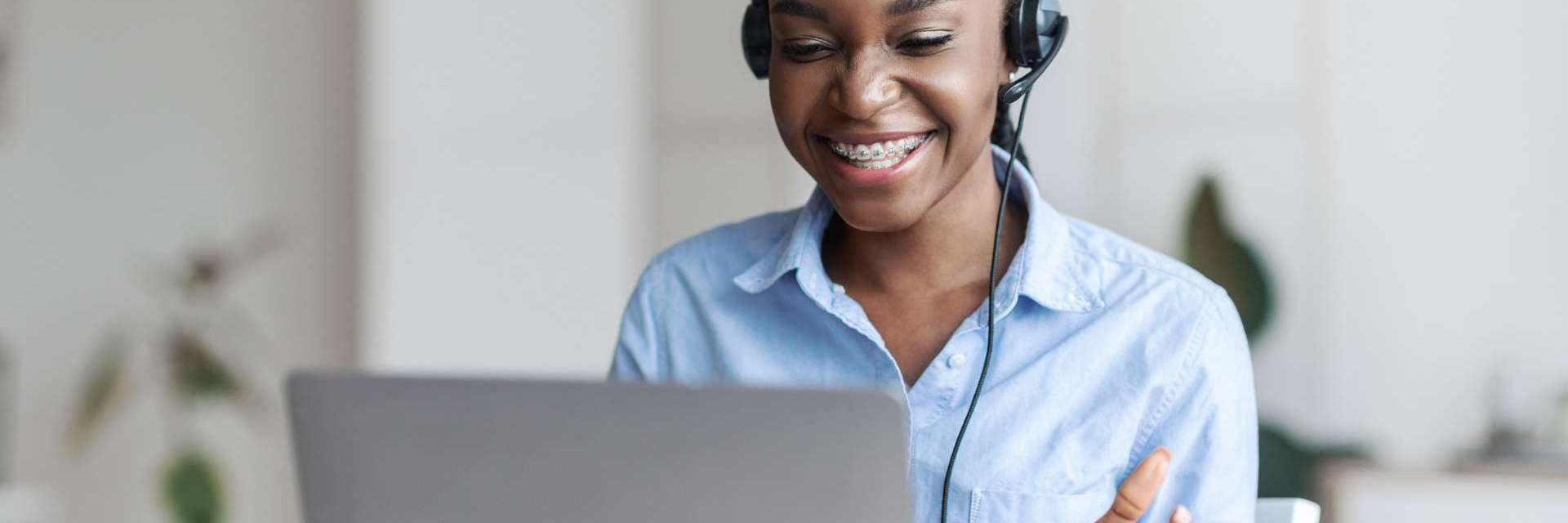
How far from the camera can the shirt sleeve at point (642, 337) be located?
1.19 m

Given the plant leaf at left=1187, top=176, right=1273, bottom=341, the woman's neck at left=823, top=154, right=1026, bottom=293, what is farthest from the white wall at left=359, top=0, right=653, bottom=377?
the woman's neck at left=823, top=154, right=1026, bottom=293

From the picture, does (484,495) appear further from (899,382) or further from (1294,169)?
(1294,169)

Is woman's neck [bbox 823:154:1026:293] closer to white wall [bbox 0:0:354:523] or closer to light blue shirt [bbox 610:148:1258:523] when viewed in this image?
light blue shirt [bbox 610:148:1258:523]

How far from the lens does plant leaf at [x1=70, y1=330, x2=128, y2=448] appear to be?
10.0 ft

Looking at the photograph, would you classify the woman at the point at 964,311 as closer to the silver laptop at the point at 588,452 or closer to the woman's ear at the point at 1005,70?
the woman's ear at the point at 1005,70

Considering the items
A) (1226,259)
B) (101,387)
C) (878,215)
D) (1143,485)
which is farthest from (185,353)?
(1143,485)

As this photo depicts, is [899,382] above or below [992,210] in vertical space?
below

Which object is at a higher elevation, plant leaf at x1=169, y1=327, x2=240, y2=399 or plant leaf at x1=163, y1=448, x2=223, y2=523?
plant leaf at x1=169, y1=327, x2=240, y2=399

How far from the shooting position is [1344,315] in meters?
2.49

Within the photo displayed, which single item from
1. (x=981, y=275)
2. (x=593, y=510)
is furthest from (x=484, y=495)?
(x=981, y=275)

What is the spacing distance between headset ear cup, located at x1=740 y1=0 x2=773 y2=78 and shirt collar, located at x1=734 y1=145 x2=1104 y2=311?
0.41ft

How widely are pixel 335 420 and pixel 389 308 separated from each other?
80.2 inches

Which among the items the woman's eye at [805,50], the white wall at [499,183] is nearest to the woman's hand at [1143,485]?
the woman's eye at [805,50]

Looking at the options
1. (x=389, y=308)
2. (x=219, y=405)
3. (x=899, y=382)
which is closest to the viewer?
(x=899, y=382)
